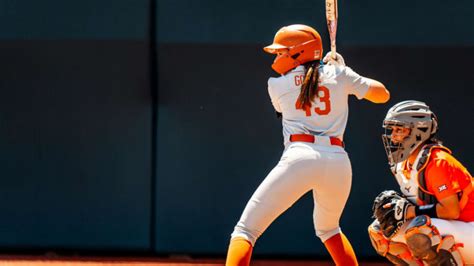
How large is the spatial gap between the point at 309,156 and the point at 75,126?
97.3 inches

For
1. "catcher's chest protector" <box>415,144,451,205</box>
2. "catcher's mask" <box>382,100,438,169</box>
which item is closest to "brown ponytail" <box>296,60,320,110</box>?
"catcher's mask" <box>382,100,438,169</box>

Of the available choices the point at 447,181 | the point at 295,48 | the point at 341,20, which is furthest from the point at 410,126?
the point at 341,20

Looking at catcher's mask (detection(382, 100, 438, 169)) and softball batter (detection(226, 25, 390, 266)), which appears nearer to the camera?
softball batter (detection(226, 25, 390, 266))

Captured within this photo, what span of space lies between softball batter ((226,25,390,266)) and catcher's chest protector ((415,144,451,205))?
1.20ft

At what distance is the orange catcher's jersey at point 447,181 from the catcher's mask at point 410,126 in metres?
0.12

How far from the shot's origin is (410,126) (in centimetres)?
570

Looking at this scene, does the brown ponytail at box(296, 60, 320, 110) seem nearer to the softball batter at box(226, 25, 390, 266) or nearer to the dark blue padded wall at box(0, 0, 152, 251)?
the softball batter at box(226, 25, 390, 266)

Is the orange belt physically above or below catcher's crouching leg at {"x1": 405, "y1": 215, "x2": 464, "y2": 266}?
above

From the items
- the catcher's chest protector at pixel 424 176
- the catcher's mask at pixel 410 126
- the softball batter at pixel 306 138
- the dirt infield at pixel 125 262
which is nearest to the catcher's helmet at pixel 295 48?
the softball batter at pixel 306 138

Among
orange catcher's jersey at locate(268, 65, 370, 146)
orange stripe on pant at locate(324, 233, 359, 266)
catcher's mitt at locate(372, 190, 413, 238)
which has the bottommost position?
orange stripe on pant at locate(324, 233, 359, 266)

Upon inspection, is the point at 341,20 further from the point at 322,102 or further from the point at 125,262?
the point at 125,262

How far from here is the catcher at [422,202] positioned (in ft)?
17.9

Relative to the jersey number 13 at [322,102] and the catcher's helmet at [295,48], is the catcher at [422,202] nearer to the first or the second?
the jersey number 13 at [322,102]

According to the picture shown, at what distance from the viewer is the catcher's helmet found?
5.68 metres
